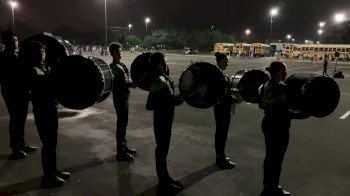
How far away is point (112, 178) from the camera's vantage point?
5039 millimetres

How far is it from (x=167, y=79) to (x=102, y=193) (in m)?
1.77

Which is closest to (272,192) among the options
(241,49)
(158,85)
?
(158,85)

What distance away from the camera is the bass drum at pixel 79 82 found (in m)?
4.74

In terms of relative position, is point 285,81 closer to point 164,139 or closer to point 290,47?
point 164,139

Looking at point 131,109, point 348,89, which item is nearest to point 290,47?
point 348,89

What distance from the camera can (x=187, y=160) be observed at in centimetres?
589

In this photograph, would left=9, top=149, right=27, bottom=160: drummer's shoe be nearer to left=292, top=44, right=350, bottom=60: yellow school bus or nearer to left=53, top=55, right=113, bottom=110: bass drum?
left=53, top=55, right=113, bottom=110: bass drum

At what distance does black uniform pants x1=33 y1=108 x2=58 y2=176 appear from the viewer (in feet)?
15.1

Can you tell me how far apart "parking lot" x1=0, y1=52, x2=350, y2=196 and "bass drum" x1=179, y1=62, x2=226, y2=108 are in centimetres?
119

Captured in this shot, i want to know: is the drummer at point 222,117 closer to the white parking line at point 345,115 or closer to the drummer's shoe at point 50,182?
the drummer's shoe at point 50,182

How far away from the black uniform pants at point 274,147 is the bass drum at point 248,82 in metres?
0.99

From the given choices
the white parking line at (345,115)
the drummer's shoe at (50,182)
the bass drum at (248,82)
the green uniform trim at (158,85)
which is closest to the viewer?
the green uniform trim at (158,85)

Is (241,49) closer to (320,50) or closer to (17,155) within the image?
(320,50)

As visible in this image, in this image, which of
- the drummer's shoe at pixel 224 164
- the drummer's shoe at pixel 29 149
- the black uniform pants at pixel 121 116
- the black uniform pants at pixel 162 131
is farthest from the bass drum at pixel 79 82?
the drummer's shoe at pixel 224 164
